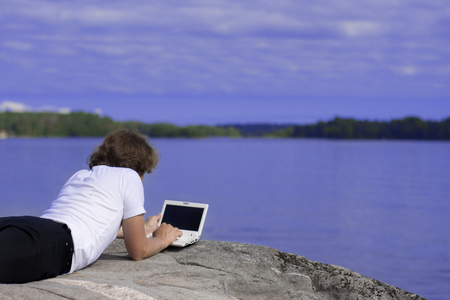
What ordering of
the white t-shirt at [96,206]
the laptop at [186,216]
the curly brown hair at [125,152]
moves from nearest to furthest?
the white t-shirt at [96,206]
the curly brown hair at [125,152]
the laptop at [186,216]

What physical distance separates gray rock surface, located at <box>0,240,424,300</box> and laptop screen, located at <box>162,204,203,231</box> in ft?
0.74

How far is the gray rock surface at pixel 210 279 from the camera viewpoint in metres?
3.80

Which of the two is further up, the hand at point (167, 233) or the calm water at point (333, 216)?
the hand at point (167, 233)

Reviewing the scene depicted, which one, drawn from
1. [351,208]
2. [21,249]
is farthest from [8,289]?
[351,208]

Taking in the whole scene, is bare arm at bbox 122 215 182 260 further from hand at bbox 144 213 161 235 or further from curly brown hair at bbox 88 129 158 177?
curly brown hair at bbox 88 129 158 177

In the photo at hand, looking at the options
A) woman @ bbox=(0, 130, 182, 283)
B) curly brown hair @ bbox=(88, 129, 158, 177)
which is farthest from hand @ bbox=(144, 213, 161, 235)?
curly brown hair @ bbox=(88, 129, 158, 177)

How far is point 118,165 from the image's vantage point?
15.3ft

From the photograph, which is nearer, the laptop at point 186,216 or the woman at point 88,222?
the woman at point 88,222

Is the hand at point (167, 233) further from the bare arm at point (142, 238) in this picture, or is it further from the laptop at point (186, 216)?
the laptop at point (186, 216)

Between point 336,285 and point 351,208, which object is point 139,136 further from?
point 351,208

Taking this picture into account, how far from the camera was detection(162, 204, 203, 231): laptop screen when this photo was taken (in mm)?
5551

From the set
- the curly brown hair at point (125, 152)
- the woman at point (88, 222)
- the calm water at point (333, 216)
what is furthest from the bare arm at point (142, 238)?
the calm water at point (333, 216)

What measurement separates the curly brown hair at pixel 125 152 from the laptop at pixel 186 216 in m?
0.98

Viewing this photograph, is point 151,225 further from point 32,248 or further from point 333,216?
point 333,216
